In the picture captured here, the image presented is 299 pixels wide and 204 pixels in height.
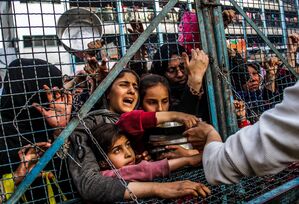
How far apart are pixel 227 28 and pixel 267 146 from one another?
4.62ft

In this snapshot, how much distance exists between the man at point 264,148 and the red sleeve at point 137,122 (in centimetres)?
47

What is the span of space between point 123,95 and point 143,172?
0.57 meters

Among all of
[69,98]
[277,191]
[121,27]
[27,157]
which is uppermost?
[121,27]

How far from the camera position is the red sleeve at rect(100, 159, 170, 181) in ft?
4.98

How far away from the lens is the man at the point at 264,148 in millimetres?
987

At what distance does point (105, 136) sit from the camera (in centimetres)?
161

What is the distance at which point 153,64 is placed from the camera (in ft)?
8.13

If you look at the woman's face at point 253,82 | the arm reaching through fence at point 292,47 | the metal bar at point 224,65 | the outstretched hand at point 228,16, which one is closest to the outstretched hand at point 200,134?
the metal bar at point 224,65

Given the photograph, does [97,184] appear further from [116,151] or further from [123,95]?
[123,95]

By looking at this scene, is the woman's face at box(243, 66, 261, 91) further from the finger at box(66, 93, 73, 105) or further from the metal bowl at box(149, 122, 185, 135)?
the finger at box(66, 93, 73, 105)

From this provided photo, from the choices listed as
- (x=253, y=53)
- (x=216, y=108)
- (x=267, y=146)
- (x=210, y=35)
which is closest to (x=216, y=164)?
(x=267, y=146)

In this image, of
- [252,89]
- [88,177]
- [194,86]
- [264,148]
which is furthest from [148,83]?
[264,148]

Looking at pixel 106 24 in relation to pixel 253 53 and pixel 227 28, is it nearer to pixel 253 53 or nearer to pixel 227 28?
pixel 227 28

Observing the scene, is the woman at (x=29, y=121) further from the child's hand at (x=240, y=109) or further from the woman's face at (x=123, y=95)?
the child's hand at (x=240, y=109)
